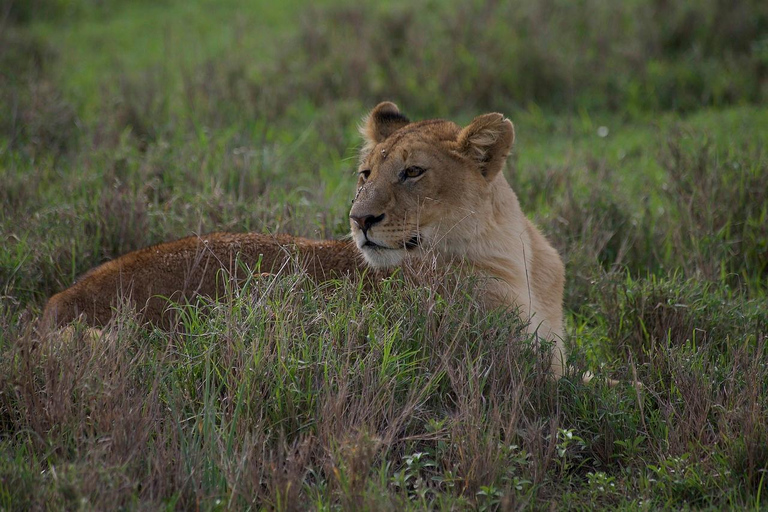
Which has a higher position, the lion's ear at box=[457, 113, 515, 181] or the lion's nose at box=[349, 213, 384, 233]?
the lion's ear at box=[457, 113, 515, 181]

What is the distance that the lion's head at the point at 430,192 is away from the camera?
4.09 meters

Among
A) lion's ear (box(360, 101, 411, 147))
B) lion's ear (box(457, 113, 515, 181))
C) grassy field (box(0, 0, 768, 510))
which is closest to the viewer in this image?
grassy field (box(0, 0, 768, 510))

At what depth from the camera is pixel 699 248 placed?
5504 mm

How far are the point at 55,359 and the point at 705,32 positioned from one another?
8.41m

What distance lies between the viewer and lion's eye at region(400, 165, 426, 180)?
4238 millimetres

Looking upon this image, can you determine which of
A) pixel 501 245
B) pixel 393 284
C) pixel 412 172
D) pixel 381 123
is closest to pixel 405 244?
pixel 393 284

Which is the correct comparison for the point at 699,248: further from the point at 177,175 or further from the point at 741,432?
the point at 177,175

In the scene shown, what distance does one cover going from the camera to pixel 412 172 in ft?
14.0

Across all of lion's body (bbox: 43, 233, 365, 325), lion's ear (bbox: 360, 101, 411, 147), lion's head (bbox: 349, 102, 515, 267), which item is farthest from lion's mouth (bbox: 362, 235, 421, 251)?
lion's ear (bbox: 360, 101, 411, 147)

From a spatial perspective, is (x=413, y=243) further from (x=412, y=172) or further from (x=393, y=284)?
(x=412, y=172)

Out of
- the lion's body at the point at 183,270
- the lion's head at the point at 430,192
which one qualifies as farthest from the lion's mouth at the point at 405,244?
the lion's body at the point at 183,270

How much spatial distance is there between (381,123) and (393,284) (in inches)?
43.3

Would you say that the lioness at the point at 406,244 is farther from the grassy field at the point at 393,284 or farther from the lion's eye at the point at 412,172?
the grassy field at the point at 393,284

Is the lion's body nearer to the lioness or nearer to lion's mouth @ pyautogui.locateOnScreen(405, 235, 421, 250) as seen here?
the lioness
